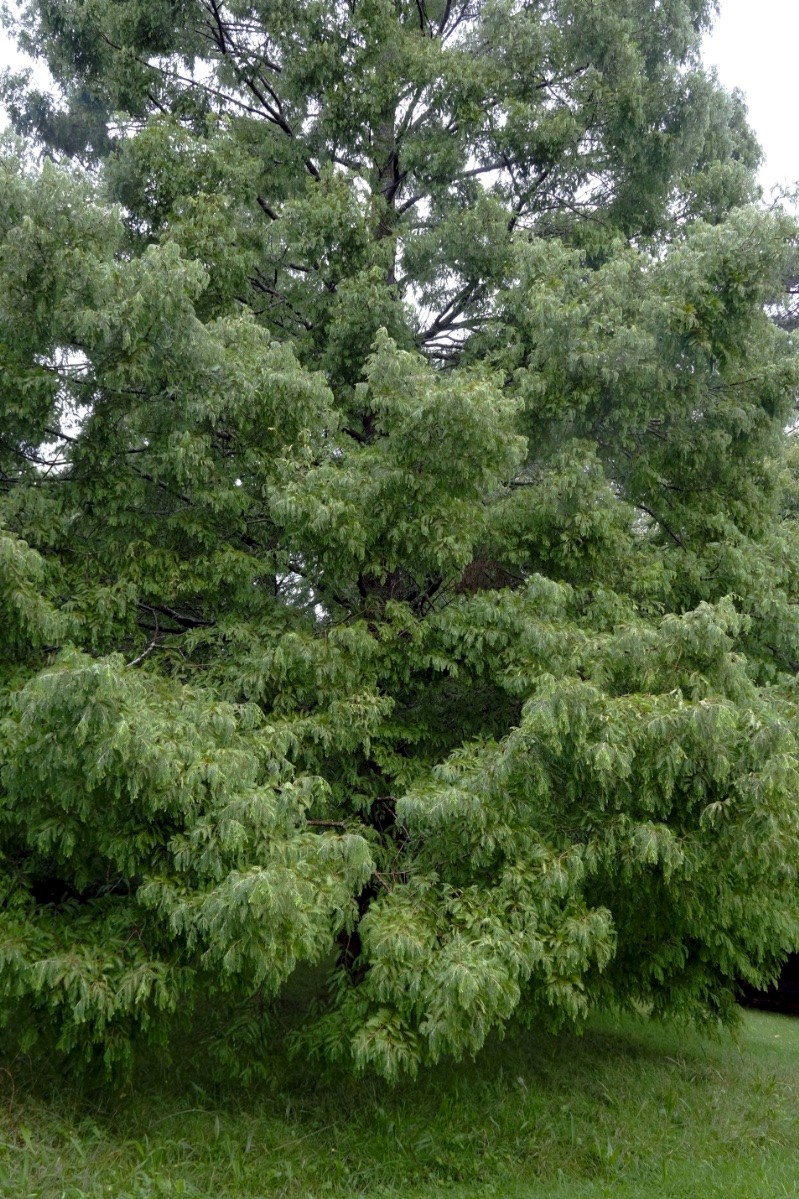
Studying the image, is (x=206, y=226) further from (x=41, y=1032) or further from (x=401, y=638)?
(x=41, y=1032)

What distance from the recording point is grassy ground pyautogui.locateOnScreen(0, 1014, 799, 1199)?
529 centimetres

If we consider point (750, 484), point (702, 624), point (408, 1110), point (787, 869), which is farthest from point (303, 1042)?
point (750, 484)

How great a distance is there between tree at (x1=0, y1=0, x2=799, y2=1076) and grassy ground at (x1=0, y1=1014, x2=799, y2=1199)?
588 millimetres

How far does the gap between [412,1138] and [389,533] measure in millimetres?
3719

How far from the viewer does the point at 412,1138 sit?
612 centimetres

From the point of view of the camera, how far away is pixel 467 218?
7.79 m

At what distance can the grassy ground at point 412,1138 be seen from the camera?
5289 mm

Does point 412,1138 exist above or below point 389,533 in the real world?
below

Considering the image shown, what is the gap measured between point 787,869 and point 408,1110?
301cm

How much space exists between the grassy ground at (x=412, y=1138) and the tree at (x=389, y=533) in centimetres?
59

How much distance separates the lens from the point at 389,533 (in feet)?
20.0

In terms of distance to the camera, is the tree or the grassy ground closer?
the tree

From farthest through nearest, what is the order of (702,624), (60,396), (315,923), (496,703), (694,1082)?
(694,1082) < (496,703) < (60,396) < (702,624) < (315,923)

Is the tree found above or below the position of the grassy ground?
above
